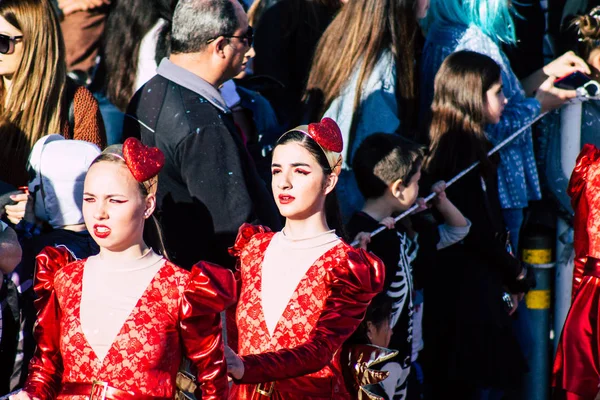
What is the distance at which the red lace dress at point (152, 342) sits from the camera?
3.48 m

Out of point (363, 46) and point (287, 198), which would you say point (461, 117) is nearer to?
point (363, 46)

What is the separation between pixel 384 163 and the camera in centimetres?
507

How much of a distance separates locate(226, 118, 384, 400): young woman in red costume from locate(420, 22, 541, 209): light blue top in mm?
2096

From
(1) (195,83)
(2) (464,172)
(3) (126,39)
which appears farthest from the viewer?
(3) (126,39)

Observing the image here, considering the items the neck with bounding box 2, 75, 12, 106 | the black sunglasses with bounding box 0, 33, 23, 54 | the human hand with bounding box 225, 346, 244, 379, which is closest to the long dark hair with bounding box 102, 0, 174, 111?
the neck with bounding box 2, 75, 12, 106

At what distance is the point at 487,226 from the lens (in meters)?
5.64

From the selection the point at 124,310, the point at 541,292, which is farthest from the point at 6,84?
the point at 541,292

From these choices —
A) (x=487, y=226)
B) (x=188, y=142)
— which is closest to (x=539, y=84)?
(x=487, y=226)

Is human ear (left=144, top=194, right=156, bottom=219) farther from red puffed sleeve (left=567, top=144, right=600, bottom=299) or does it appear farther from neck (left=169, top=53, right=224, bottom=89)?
red puffed sleeve (left=567, top=144, right=600, bottom=299)

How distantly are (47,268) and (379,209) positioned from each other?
1890 millimetres

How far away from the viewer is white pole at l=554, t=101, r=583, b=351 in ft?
20.7

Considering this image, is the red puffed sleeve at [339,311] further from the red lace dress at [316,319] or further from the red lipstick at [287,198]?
the red lipstick at [287,198]

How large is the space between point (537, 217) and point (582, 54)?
3.38 ft

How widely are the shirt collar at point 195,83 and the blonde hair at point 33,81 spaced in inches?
21.0
